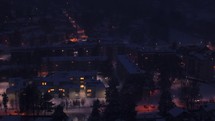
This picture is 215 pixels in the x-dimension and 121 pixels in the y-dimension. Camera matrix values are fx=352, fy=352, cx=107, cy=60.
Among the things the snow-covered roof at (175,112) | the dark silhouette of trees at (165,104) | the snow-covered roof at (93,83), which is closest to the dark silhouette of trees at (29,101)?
the snow-covered roof at (93,83)

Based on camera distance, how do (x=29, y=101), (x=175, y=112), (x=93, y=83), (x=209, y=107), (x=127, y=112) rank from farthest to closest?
(x=93, y=83)
(x=29, y=101)
(x=209, y=107)
(x=127, y=112)
(x=175, y=112)

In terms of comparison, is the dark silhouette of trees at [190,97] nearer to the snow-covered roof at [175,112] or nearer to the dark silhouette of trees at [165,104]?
the dark silhouette of trees at [165,104]

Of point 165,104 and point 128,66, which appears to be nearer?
point 165,104

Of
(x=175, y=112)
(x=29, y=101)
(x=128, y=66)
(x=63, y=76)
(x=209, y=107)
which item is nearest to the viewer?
(x=175, y=112)

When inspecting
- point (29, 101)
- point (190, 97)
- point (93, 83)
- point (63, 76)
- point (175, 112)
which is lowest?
point (190, 97)

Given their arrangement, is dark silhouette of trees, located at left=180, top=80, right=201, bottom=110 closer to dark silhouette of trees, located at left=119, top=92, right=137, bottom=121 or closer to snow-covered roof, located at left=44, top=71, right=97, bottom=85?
dark silhouette of trees, located at left=119, top=92, right=137, bottom=121

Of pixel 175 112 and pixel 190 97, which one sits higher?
pixel 175 112

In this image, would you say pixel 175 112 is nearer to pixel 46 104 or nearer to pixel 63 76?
pixel 46 104

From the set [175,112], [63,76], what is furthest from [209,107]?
[63,76]

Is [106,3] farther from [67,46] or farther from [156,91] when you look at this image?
[156,91]

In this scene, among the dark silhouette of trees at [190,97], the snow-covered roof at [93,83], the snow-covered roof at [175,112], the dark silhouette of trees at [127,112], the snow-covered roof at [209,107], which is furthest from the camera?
the snow-covered roof at [93,83]

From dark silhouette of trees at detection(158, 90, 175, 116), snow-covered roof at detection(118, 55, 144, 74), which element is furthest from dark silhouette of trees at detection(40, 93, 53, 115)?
snow-covered roof at detection(118, 55, 144, 74)
